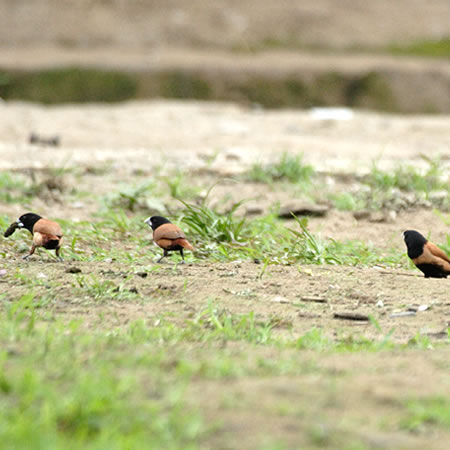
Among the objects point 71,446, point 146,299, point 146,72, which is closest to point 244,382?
point 71,446

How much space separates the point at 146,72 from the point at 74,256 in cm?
1114

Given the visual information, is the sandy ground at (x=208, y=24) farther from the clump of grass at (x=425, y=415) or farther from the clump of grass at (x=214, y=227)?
the clump of grass at (x=425, y=415)

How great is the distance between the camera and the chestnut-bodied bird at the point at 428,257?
3.82m

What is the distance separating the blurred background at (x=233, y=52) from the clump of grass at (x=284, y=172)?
8872mm

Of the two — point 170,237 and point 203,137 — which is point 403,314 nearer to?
point 170,237

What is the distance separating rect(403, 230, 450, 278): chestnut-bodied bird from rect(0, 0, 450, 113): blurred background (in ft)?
37.4

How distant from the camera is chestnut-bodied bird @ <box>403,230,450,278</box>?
12.5 ft

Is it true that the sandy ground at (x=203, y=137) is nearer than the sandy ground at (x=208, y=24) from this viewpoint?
Yes

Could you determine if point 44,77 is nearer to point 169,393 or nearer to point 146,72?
point 146,72

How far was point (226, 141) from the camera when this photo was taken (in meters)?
9.07

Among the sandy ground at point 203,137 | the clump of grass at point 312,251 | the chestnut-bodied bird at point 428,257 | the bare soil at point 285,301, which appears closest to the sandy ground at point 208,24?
the sandy ground at point 203,137

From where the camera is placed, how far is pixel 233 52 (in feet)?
53.5

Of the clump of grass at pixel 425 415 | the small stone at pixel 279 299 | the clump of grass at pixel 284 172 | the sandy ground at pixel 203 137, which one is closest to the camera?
the clump of grass at pixel 425 415

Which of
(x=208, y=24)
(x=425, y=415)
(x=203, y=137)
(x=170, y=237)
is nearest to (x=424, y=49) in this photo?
(x=208, y=24)
